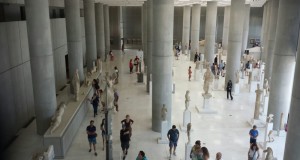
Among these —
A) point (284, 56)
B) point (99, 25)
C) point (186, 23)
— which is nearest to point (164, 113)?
point (284, 56)

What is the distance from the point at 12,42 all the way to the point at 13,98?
2.30 meters

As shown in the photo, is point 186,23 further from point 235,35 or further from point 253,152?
point 253,152

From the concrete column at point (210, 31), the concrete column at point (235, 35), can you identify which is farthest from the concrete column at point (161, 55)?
the concrete column at point (210, 31)

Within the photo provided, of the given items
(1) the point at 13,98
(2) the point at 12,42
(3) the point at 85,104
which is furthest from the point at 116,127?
(2) the point at 12,42

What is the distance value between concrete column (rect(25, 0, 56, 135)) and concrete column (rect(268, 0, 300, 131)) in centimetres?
948

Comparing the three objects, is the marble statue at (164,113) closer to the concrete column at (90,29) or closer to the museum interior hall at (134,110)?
the museum interior hall at (134,110)

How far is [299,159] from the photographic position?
8273mm

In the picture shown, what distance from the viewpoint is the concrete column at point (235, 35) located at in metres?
20.2

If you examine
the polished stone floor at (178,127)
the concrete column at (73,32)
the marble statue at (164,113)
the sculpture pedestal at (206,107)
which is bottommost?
the polished stone floor at (178,127)

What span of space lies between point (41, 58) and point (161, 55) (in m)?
4.77

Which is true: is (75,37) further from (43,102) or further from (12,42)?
(43,102)

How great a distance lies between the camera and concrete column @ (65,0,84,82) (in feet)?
59.5

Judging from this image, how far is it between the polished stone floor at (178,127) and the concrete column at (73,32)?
139 inches

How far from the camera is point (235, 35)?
804 inches
